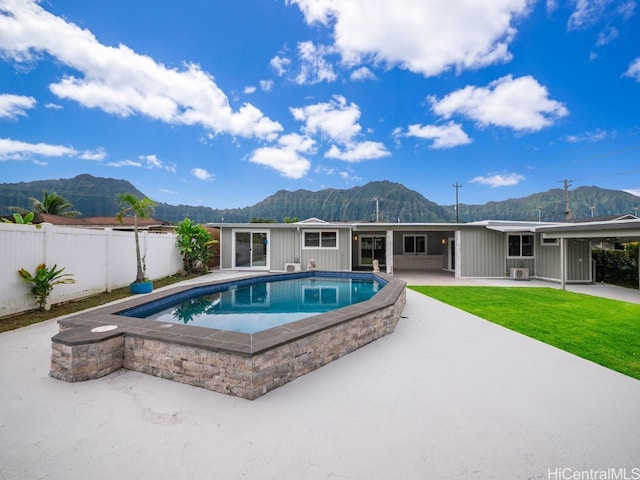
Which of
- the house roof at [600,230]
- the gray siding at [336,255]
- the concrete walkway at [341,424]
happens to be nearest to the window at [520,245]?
the house roof at [600,230]

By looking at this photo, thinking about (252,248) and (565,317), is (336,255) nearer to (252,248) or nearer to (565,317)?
(252,248)

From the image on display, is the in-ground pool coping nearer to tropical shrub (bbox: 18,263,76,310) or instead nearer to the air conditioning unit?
tropical shrub (bbox: 18,263,76,310)

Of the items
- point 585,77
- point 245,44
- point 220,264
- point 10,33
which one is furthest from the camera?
point 585,77

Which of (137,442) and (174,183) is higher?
(174,183)

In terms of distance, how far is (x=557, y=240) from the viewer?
465 inches

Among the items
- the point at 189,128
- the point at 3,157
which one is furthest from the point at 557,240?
the point at 3,157

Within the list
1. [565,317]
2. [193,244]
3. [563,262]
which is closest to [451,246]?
[563,262]

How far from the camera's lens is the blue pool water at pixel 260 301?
5.67m

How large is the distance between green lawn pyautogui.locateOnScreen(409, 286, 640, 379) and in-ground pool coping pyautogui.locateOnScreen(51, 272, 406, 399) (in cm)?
374

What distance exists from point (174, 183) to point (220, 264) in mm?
59297

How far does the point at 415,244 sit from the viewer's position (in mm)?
16438

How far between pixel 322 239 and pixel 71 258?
29.6ft

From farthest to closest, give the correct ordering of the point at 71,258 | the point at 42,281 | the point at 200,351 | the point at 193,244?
the point at 193,244
the point at 71,258
the point at 42,281
the point at 200,351

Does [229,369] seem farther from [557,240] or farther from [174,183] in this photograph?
[174,183]
